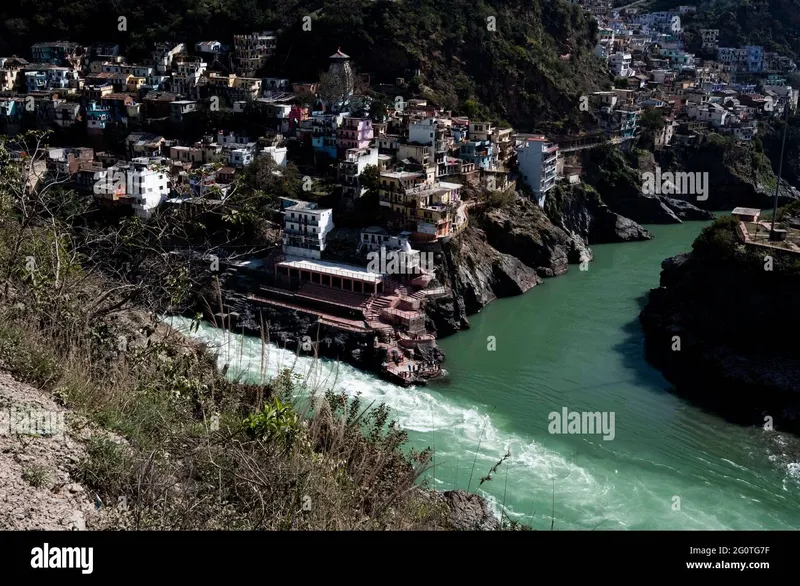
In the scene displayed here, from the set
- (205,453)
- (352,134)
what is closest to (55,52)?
(352,134)

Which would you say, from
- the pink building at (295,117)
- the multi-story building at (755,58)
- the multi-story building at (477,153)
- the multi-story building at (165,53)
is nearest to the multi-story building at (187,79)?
the multi-story building at (165,53)

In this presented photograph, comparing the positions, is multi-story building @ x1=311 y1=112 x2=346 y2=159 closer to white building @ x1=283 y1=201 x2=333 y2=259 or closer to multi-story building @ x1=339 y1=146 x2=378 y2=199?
multi-story building @ x1=339 y1=146 x2=378 y2=199

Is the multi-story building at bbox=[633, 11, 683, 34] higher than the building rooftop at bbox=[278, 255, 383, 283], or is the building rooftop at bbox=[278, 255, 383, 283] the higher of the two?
the multi-story building at bbox=[633, 11, 683, 34]

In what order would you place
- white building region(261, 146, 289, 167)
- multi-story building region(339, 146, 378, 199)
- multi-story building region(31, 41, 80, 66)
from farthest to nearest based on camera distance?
multi-story building region(31, 41, 80, 66), white building region(261, 146, 289, 167), multi-story building region(339, 146, 378, 199)

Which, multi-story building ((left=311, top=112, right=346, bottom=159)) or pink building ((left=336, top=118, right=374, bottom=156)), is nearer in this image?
pink building ((left=336, top=118, right=374, bottom=156))

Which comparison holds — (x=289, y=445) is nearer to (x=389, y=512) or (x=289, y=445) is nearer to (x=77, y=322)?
(x=389, y=512)

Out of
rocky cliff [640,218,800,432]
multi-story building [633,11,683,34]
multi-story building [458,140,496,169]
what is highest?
multi-story building [633,11,683,34]

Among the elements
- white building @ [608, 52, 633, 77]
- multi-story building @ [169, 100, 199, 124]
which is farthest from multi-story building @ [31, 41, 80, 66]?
white building @ [608, 52, 633, 77]

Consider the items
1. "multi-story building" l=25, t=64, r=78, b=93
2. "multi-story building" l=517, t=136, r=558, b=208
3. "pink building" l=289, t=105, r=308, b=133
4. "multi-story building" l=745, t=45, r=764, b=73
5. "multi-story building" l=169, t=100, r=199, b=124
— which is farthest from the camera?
"multi-story building" l=745, t=45, r=764, b=73
